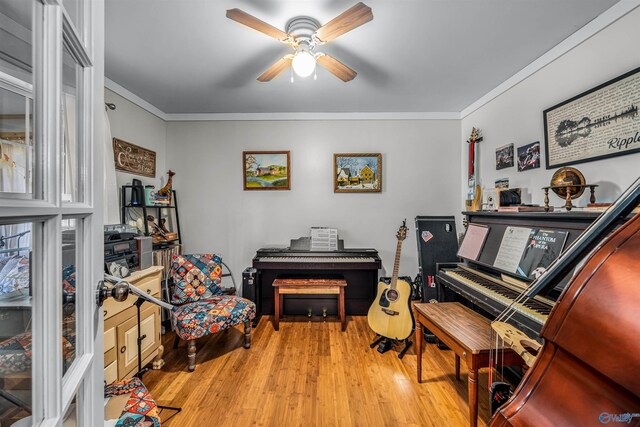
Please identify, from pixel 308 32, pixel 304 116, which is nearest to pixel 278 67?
pixel 308 32

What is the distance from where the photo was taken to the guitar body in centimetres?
248

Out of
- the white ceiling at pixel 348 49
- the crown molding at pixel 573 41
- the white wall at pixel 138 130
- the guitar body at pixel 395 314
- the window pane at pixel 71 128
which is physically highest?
the white ceiling at pixel 348 49

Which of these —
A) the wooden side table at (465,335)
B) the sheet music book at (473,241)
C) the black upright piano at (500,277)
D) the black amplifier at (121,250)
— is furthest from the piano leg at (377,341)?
the black amplifier at (121,250)

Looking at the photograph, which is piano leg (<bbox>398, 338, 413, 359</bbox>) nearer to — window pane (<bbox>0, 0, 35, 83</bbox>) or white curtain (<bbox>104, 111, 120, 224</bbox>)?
window pane (<bbox>0, 0, 35, 83</bbox>)

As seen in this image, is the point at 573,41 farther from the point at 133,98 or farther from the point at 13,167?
the point at 133,98

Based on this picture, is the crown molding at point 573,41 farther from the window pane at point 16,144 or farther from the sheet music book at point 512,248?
the window pane at point 16,144

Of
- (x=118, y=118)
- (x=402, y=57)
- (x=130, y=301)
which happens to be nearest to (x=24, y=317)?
(x=130, y=301)

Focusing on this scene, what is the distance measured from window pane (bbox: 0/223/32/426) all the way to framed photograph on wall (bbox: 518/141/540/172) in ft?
9.80

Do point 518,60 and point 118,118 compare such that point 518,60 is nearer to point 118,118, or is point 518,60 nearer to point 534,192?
point 534,192

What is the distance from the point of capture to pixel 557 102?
2102 mm

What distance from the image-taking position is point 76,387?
55cm

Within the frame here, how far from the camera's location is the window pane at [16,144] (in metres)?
0.36

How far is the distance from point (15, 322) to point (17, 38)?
412 millimetres

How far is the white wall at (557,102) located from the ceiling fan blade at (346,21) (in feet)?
5.09
